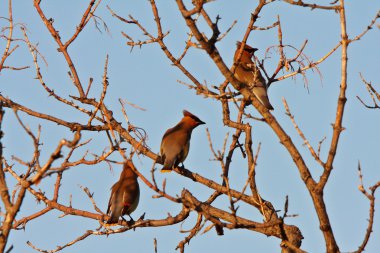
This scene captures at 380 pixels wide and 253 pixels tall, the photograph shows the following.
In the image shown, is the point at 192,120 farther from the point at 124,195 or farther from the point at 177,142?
the point at 124,195

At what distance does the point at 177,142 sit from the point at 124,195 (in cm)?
77

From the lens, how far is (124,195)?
258 inches

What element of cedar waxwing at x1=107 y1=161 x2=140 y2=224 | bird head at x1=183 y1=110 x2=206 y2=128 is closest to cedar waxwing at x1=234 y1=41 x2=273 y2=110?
bird head at x1=183 y1=110 x2=206 y2=128

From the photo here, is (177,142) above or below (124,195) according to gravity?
above

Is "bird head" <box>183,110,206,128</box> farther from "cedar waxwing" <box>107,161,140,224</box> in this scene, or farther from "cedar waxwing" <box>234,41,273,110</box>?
"cedar waxwing" <box>107,161,140,224</box>

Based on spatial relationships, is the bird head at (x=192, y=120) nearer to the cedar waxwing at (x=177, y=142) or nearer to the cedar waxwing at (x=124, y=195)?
the cedar waxwing at (x=177, y=142)

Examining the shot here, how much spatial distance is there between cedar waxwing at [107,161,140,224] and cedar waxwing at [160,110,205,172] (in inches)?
14.5

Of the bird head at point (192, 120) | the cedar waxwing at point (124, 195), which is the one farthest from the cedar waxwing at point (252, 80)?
the cedar waxwing at point (124, 195)

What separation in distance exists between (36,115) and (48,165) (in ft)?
10.1

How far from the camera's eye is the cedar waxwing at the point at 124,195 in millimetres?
6431

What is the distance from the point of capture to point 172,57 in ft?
17.6

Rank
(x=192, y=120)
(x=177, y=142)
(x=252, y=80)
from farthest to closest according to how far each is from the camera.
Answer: (x=252, y=80), (x=192, y=120), (x=177, y=142)

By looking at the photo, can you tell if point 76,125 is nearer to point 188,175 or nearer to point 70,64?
point 70,64

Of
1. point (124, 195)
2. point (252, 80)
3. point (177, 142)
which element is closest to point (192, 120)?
point (177, 142)
